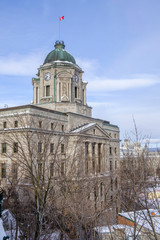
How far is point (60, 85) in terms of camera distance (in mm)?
49312

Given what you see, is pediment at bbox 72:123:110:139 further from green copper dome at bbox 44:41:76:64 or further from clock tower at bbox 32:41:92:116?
green copper dome at bbox 44:41:76:64

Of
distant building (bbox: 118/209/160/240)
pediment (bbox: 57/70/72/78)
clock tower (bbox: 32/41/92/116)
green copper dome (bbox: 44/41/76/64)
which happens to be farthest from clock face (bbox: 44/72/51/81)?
distant building (bbox: 118/209/160/240)

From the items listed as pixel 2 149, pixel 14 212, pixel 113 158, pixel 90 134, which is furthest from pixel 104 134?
pixel 14 212

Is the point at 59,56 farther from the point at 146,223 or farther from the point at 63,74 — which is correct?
the point at 146,223

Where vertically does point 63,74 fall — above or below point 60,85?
above

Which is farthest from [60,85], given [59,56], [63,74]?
[59,56]

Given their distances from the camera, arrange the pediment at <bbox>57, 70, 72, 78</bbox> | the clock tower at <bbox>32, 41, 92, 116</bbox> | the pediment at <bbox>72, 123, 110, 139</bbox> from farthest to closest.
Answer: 1. the pediment at <bbox>57, 70, 72, 78</bbox>
2. the clock tower at <bbox>32, 41, 92, 116</bbox>
3. the pediment at <bbox>72, 123, 110, 139</bbox>

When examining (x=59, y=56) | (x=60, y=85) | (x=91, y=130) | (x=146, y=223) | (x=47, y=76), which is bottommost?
(x=146, y=223)

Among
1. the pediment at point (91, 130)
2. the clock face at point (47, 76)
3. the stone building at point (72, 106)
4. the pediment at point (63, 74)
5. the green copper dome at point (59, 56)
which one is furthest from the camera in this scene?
the green copper dome at point (59, 56)

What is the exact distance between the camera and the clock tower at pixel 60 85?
47250 mm

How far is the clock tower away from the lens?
4725 cm

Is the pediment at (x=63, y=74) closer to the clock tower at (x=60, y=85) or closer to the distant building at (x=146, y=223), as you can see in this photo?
the clock tower at (x=60, y=85)

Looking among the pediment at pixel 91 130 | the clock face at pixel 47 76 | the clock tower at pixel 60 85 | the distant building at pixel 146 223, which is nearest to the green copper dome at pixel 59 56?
the clock tower at pixel 60 85

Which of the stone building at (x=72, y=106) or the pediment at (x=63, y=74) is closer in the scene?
the stone building at (x=72, y=106)
